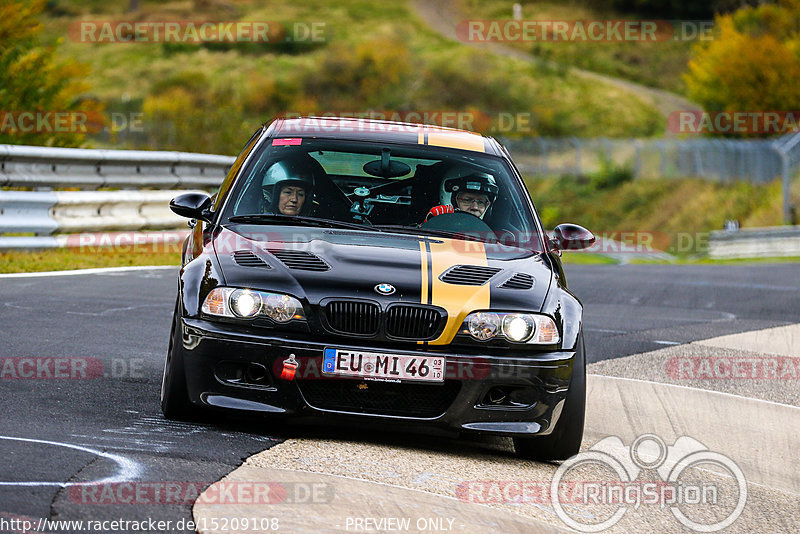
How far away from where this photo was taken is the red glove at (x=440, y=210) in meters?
6.84

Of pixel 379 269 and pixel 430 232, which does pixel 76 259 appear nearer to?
pixel 430 232

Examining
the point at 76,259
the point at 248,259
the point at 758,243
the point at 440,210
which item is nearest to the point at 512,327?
the point at 248,259

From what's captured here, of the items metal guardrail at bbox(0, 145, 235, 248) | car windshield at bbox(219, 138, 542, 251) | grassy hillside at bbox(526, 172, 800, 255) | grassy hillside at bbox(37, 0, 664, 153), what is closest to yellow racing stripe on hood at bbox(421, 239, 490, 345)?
car windshield at bbox(219, 138, 542, 251)

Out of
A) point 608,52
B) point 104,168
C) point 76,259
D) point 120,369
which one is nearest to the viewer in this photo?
point 120,369

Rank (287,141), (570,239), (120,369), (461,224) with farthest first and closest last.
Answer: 1. (120,369)
2. (287,141)
3. (570,239)
4. (461,224)

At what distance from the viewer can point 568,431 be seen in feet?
19.3

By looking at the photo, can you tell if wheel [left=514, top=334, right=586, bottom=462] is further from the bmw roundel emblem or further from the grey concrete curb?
the bmw roundel emblem

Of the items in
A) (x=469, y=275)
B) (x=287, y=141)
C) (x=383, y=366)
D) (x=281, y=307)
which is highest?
(x=287, y=141)

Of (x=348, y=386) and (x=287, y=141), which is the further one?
(x=287, y=141)

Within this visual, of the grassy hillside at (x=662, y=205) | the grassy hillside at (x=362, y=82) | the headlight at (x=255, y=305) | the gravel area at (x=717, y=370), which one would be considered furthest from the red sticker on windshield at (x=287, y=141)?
the grassy hillside at (x=362, y=82)

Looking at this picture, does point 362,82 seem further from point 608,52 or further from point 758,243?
point 758,243

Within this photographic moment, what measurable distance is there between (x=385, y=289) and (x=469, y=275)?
475mm

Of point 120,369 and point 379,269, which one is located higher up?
point 379,269

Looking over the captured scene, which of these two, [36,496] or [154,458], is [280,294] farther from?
[36,496]
